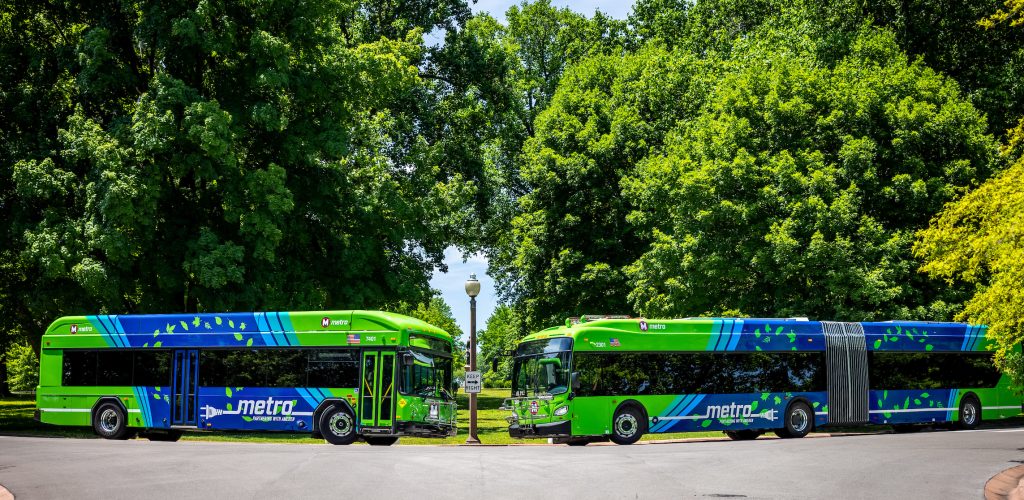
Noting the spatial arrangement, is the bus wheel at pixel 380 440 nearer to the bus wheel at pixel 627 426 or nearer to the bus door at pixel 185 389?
the bus door at pixel 185 389

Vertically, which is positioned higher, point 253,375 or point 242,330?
point 242,330

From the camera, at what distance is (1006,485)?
1341 centimetres

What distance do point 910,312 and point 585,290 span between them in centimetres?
1461

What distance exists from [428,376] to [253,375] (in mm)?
4274

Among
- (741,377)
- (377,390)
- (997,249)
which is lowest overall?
(377,390)

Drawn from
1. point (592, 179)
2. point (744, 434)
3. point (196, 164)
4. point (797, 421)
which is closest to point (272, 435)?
point (196, 164)

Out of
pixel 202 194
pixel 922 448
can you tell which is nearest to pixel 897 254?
pixel 922 448

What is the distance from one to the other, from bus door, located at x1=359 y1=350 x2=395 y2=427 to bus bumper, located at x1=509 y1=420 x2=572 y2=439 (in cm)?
330

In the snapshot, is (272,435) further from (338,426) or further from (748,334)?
(748,334)

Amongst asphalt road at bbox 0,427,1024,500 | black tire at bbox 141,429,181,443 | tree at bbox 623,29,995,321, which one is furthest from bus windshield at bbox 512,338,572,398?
tree at bbox 623,29,995,321

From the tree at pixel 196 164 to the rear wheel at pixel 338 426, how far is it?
5888 millimetres

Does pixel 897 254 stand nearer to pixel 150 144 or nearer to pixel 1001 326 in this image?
pixel 1001 326

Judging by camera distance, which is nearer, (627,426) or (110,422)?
(627,426)

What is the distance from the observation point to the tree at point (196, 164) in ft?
88.1
